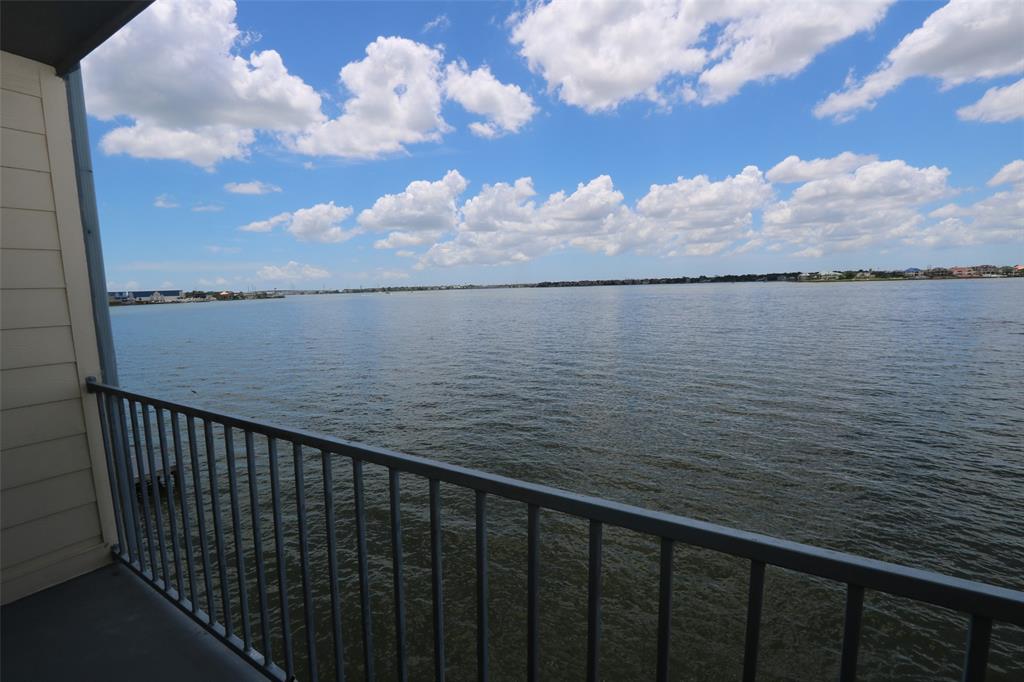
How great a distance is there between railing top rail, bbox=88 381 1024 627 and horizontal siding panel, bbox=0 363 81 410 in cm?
225

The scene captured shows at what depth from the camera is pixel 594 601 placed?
124cm

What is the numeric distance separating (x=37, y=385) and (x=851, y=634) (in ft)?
11.8

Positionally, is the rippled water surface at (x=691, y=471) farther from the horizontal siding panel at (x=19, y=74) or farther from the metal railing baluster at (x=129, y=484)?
the horizontal siding panel at (x=19, y=74)

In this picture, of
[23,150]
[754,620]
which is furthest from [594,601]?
[23,150]

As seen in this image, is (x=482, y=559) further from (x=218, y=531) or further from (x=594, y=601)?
(x=218, y=531)

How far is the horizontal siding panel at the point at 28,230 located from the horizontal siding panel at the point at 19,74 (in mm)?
622

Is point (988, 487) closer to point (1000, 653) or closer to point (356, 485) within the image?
point (1000, 653)

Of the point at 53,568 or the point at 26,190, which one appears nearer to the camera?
the point at 26,190

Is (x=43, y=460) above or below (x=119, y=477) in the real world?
above

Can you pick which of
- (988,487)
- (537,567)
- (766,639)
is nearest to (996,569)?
(988,487)

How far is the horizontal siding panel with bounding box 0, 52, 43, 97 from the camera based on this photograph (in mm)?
2508

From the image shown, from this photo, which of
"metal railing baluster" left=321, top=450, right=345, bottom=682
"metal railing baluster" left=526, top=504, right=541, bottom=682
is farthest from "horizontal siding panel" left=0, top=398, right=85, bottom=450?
"metal railing baluster" left=526, top=504, right=541, bottom=682

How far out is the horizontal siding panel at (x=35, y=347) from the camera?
252cm

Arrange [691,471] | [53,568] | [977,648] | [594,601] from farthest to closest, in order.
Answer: [691,471], [53,568], [594,601], [977,648]
